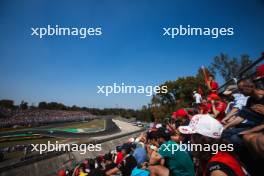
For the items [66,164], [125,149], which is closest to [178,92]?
[66,164]

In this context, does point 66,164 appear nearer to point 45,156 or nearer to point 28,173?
point 45,156

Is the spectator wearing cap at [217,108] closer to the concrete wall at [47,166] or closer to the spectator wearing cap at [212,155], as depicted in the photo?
the spectator wearing cap at [212,155]

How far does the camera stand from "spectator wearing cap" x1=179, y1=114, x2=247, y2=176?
1995mm

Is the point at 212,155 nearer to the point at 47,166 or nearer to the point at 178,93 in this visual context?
the point at 47,166

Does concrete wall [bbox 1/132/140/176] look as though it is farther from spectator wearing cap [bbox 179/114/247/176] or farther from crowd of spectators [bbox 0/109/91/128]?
crowd of spectators [bbox 0/109/91/128]

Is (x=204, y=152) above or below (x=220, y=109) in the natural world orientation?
below

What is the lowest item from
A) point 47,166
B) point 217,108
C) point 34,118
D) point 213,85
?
point 47,166

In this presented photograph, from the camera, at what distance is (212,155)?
2316mm

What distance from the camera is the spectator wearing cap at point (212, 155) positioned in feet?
6.55

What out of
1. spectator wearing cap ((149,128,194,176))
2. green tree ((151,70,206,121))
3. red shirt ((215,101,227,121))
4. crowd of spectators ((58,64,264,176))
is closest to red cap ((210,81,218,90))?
crowd of spectators ((58,64,264,176))

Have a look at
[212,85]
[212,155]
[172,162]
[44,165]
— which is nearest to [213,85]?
[212,85]

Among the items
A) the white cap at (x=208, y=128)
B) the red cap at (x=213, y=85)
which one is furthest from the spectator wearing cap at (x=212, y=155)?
the red cap at (x=213, y=85)

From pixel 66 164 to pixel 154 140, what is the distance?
22.1m

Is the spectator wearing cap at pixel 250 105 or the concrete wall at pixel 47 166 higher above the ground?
the spectator wearing cap at pixel 250 105
